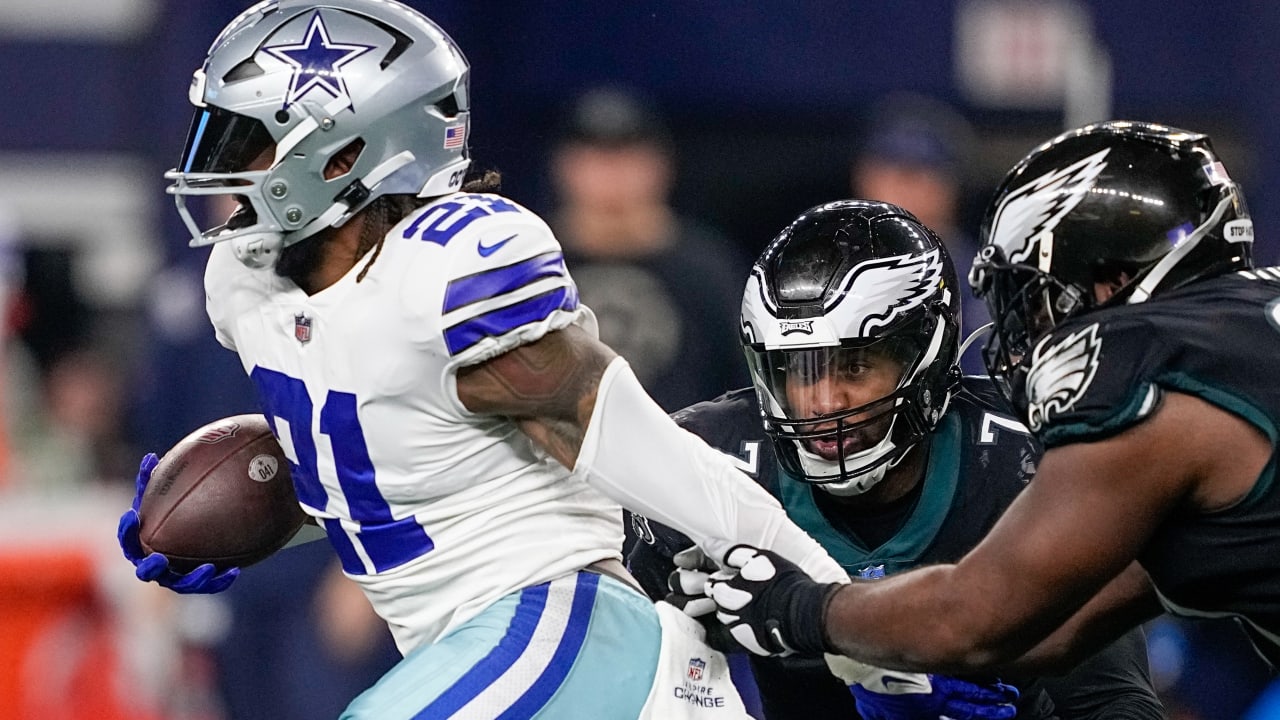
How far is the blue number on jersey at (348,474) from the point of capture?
3.02m

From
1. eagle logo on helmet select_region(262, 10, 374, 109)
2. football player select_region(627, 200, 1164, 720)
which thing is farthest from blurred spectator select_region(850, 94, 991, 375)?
eagle logo on helmet select_region(262, 10, 374, 109)

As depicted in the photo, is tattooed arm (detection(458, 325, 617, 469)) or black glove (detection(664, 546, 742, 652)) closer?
tattooed arm (detection(458, 325, 617, 469))

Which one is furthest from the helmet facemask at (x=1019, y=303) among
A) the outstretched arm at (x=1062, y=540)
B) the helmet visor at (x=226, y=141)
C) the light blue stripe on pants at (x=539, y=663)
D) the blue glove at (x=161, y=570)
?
the blue glove at (x=161, y=570)

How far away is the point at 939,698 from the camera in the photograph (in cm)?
306

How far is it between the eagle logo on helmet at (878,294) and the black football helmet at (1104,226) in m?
0.37

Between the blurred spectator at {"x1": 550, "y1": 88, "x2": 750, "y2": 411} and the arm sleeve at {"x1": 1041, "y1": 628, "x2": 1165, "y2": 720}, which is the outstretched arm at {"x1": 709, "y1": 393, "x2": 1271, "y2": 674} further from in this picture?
the blurred spectator at {"x1": 550, "y1": 88, "x2": 750, "y2": 411}

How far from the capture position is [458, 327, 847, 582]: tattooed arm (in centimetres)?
295

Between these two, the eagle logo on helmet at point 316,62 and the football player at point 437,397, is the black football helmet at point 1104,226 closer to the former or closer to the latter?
the football player at point 437,397

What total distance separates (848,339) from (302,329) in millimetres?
946

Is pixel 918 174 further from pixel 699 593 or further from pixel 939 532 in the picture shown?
pixel 699 593

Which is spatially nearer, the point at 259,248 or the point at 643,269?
the point at 259,248

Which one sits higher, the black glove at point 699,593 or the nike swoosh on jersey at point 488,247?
the nike swoosh on jersey at point 488,247

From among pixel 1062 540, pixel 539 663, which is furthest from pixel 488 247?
pixel 1062 540

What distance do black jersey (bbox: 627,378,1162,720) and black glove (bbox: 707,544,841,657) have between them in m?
0.37
